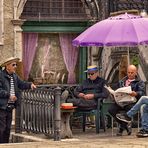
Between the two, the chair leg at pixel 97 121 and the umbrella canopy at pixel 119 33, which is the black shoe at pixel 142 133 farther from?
the umbrella canopy at pixel 119 33

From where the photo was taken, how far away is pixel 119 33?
1334 cm

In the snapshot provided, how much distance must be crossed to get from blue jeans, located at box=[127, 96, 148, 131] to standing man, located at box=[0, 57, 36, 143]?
1.94 meters

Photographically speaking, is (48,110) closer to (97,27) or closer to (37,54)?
(97,27)

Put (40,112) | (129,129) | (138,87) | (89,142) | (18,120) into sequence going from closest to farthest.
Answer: (89,142) < (40,112) < (138,87) < (129,129) < (18,120)

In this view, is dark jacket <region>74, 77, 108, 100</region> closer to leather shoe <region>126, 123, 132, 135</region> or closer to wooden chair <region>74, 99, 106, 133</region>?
wooden chair <region>74, 99, 106, 133</region>

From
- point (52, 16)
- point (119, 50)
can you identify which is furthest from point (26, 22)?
point (119, 50)

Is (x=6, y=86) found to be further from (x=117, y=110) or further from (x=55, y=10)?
(x=55, y=10)

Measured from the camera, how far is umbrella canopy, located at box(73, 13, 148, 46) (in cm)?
1311

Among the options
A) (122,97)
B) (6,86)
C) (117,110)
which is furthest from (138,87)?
(6,86)

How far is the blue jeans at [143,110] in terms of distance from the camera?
12734 mm

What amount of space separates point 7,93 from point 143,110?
2.54m

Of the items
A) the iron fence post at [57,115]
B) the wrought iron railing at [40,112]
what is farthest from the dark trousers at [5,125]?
the iron fence post at [57,115]

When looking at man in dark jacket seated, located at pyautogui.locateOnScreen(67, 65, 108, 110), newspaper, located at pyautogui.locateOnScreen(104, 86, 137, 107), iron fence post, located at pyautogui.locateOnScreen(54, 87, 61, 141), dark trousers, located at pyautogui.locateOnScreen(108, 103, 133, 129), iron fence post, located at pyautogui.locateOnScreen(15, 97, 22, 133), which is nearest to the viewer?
iron fence post, located at pyautogui.locateOnScreen(54, 87, 61, 141)

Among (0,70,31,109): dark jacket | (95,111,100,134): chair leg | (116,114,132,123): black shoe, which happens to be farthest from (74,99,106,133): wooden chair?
(0,70,31,109): dark jacket
